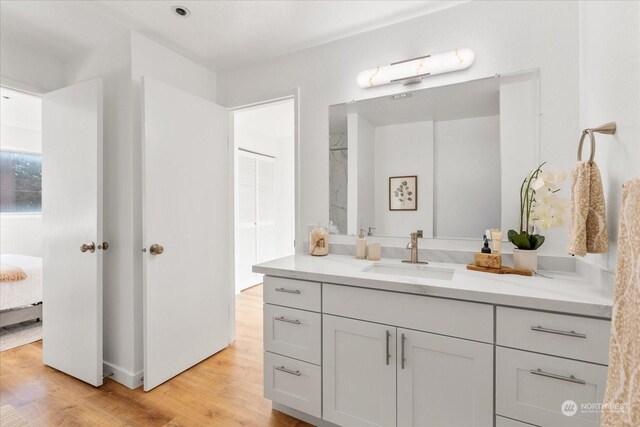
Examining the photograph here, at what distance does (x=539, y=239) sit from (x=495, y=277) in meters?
0.34

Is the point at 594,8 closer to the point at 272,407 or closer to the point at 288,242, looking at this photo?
the point at 272,407

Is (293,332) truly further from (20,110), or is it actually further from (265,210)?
(20,110)

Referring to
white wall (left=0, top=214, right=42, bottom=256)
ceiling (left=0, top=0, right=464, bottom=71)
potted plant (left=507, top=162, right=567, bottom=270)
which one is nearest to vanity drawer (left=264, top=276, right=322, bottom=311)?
potted plant (left=507, top=162, right=567, bottom=270)

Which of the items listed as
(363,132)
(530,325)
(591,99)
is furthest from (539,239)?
(363,132)

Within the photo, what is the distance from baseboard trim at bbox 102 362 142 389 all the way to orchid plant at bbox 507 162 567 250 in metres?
2.51

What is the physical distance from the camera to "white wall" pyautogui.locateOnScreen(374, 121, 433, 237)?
1869 mm

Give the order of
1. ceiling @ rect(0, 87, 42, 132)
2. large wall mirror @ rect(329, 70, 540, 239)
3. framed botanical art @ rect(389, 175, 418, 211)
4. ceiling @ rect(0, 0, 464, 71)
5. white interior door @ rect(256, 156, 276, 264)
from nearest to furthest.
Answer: large wall mirror @ rect(329, 70, 540, 239) → ceiling @ rect(0, 0, 464, 71) → framed botanical art @ rect(389, 175, 418, 211) → ceiling @ rect(0, 87, 42, 132) → white interior door @ rect(256, 156, 276, 264)

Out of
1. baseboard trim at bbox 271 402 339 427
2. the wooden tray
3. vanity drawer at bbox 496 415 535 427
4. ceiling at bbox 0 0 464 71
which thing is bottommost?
baseboard trim at bbox 271 402 339 427

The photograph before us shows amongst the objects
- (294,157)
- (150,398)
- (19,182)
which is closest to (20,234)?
(19,182)

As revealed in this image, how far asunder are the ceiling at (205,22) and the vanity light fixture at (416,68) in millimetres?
300

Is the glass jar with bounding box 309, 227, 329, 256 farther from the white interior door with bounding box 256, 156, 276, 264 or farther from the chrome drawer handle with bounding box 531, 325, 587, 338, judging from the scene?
the white interior door with bounding box 256, 156, 276, 264

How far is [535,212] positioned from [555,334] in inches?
24.3

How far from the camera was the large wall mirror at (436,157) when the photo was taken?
1667mm

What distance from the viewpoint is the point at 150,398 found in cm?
191
